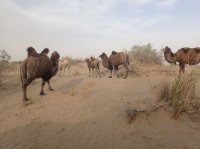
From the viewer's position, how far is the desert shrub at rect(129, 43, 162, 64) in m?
23.2

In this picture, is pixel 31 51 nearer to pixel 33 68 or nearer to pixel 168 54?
pixel 33 68

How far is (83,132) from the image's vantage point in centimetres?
661

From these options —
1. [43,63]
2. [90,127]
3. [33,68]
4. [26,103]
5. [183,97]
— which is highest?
[43,63]

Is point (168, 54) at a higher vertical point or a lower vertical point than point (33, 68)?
higher

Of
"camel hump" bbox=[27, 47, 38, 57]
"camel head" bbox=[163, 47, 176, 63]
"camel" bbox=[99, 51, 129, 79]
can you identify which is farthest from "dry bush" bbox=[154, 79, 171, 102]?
"camel" bbox=[99, 51, 129, 79]

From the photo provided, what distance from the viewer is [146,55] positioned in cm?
2341

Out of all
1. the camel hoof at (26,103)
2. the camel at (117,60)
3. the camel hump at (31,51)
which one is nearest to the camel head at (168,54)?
the camel at (117,60)

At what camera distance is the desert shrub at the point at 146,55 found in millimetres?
23172

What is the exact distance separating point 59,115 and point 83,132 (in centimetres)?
151

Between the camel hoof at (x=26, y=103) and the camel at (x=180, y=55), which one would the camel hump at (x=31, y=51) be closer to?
the camel hoof at (x=26, y=103)

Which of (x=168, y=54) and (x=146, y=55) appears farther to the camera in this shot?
(x=146, y=55)

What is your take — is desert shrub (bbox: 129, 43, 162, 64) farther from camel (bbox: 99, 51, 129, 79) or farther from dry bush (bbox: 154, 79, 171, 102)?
Result: dry bush (bbox: 154, 79, 171, 102)

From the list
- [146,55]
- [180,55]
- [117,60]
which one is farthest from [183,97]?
[146,55]

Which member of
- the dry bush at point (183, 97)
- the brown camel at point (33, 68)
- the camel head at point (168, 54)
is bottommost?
the dry bush at point (183, 97)
